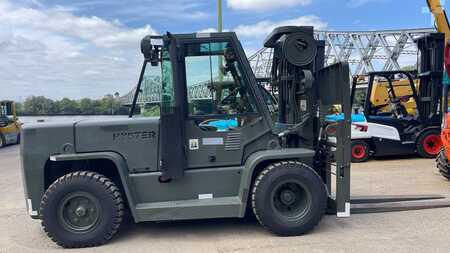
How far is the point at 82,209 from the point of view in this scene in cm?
560

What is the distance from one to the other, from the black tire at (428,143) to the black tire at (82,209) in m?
9.35

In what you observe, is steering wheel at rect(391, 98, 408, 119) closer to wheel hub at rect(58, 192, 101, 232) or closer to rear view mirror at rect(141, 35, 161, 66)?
rear view mirror at rect(141, 35, 161, 66)

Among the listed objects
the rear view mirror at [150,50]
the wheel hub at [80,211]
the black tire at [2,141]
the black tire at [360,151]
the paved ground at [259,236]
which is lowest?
the black tire at [2,141]

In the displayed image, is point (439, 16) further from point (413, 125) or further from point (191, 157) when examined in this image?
Answer: point (191, 157)

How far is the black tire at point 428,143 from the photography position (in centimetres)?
1223

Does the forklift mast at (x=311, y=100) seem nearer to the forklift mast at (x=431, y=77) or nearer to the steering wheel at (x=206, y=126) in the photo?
the steering wheel at (x=206, y=126)

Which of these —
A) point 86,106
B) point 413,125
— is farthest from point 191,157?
point 413,125

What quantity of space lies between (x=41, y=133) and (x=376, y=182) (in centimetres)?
648

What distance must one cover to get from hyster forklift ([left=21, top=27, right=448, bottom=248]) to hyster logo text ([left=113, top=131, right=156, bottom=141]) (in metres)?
0.01

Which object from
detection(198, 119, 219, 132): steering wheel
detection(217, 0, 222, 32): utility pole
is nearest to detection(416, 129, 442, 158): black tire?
detection(217, 0, 222, 32): utility pole

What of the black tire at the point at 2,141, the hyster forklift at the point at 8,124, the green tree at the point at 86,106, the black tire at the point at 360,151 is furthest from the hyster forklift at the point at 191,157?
the hyster forklift at the point at 8,124

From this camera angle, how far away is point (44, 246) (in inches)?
223

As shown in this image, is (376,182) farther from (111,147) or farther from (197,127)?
(111,147)

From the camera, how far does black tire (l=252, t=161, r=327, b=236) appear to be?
18.3 feet
